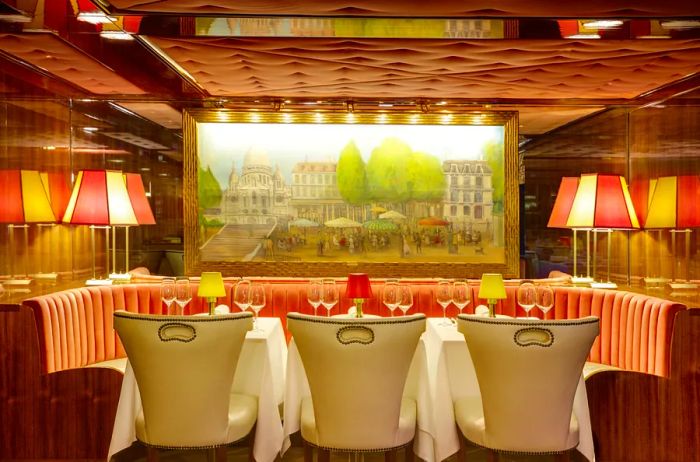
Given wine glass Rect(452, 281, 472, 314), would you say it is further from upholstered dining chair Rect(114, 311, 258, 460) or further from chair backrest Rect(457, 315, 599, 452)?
upholstered dining chair Rect(114, 311, 258, 460)

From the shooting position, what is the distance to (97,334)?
12.5 feet

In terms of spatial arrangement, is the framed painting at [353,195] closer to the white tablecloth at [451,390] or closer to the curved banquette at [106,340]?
the curved banquette at [106,340]

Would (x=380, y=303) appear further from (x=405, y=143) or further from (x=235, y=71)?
(x=235, y=71)

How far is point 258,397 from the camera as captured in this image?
2.80m

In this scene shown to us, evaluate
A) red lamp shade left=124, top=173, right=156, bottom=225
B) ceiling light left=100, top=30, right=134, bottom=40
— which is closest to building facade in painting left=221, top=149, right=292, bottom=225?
red lamp shade left=124, top=173, right=156, bottom=225

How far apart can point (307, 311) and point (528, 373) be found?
→ 235 centimetres

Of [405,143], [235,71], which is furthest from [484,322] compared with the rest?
[405,143]

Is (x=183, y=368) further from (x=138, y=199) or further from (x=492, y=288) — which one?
(x=138, y=199)

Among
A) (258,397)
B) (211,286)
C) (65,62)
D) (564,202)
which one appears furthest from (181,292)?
(564,202)

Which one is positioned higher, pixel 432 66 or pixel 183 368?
pixel 432 66

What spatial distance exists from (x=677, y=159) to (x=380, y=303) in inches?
124

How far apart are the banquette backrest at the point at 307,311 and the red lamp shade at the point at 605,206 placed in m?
0.50

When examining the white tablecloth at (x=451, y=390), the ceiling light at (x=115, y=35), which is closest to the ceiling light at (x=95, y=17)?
the ceiling light at (x=115, y=35)

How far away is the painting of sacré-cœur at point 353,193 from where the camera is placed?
525 cm
